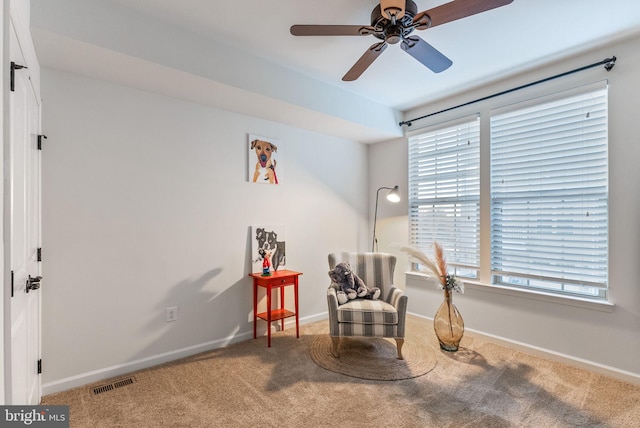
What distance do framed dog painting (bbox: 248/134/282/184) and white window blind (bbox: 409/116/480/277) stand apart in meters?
1.69

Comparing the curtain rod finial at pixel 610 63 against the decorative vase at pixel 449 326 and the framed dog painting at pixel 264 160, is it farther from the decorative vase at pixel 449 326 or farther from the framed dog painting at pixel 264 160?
the framed dog painting at pixel 264 160

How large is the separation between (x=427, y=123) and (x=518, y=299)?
84.0 inches

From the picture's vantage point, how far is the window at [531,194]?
8.61 feet

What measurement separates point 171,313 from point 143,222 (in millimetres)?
826

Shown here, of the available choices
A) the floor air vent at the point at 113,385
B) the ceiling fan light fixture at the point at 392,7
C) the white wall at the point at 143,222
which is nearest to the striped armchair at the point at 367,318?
the white wall at the point at 143,222

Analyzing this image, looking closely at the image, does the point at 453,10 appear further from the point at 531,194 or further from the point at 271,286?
the point at 271,286

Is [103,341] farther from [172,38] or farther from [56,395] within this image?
A: [172,38]

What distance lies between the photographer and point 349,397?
2.20 metres

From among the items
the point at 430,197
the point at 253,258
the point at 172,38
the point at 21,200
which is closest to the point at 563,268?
the point at 430,197

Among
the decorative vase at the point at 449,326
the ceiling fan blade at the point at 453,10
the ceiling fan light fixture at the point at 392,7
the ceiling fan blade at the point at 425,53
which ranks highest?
the ceiling fan light fixture at the point at 392,7

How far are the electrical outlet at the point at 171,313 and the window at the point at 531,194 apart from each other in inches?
110

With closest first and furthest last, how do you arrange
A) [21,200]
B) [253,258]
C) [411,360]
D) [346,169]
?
[21,200]
[411,360]
[253,258]
[346,169]

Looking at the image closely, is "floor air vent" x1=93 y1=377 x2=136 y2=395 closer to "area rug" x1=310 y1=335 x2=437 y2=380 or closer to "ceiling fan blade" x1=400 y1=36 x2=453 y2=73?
"area rug" x1=310 y1=335 x2=437 y2=380

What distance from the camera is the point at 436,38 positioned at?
97.5 inches
